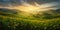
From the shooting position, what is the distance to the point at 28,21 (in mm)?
1838

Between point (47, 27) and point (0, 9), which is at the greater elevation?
point (0, 9)

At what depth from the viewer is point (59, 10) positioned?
1862 millimetres

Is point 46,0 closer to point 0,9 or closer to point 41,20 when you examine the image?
point 41,20

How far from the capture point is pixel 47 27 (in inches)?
72.2

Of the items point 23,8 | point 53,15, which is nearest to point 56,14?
point 53,15

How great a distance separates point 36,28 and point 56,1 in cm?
41

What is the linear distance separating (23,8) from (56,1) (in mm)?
415

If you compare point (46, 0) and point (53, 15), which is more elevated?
point (46, 0)

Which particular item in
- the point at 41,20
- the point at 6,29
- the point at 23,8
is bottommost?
the point at 6,29

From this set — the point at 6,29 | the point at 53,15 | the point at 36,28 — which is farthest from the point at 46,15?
the point at 6,29

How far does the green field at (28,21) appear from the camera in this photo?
1827 mm

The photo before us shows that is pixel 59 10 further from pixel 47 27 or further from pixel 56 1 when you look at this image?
pixel 47 27

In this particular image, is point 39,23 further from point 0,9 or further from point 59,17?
point 0,9

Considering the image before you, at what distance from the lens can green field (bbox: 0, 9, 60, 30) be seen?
1.83 metres
